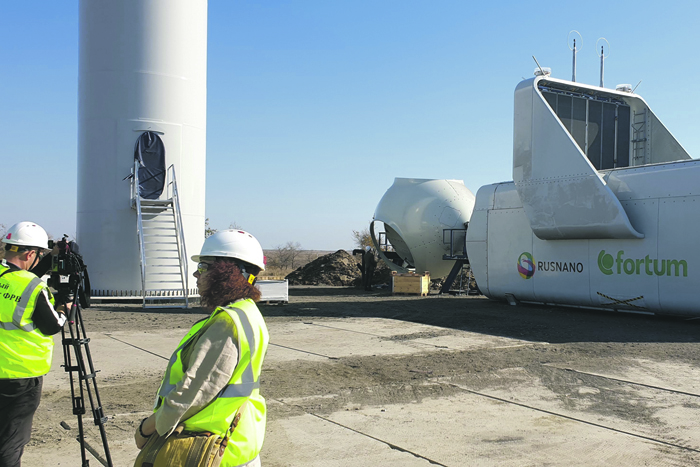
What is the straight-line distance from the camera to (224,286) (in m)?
2.81

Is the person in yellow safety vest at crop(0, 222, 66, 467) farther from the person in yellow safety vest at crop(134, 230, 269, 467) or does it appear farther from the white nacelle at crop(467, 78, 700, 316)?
the white nacelle at crop(467, 78, 700, 316)

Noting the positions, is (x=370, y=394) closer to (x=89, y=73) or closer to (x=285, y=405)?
(x=285, y=405)

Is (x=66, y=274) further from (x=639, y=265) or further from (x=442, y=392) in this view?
(x=639, y=265)

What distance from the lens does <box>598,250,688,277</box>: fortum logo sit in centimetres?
1287

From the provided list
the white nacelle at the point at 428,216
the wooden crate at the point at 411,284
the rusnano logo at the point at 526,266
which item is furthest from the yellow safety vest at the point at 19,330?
the white nacelle at the point at 428,216

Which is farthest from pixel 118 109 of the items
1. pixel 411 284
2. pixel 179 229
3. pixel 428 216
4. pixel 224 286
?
pixel 224 286

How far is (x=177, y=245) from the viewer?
1672 centimetres

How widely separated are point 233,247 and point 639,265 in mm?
12609

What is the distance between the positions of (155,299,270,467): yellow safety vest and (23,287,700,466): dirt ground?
7.76 feet

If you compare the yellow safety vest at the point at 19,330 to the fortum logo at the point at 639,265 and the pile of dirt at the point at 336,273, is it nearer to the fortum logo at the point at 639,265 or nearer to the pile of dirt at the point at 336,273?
the fortum logo at the point at 639,265

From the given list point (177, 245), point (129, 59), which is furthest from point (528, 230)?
point (129, 59)

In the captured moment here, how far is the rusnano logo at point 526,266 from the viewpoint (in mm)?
16156

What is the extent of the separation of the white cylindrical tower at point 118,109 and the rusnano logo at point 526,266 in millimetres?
9868

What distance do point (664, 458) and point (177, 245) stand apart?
45.5 ft
